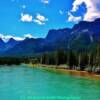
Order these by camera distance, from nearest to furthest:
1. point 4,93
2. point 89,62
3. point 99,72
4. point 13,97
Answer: point 13,97 → point 4,93 → point 99,72 → point 89,62

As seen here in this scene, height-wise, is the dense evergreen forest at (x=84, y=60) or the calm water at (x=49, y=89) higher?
the dense evergreen forest at (x=84, y=60)

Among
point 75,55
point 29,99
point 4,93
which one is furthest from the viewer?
point 75,55

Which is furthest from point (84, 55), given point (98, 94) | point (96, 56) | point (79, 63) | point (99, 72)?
point (98, 94)

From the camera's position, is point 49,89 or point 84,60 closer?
point 49,89

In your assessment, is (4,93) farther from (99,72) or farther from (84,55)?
(84,55)

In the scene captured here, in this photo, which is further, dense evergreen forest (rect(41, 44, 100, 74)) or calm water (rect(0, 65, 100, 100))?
dense evergreen forest (rect(41, 44, 100, 74))

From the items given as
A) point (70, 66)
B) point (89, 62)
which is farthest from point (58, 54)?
point (89, 62)

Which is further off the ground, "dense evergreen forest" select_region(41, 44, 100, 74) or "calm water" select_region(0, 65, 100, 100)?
"dense evergreen forest" select_region(41, 44, 100, 74)

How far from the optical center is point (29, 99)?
1838 inches

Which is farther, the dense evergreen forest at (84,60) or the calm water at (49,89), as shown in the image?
the dense evergreen forest at (84,60)

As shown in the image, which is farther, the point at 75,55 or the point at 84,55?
the point at 75,55

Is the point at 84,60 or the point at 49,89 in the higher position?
the point at 84,60

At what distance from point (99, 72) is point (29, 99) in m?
74.7

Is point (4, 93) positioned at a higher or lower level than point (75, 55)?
lower
